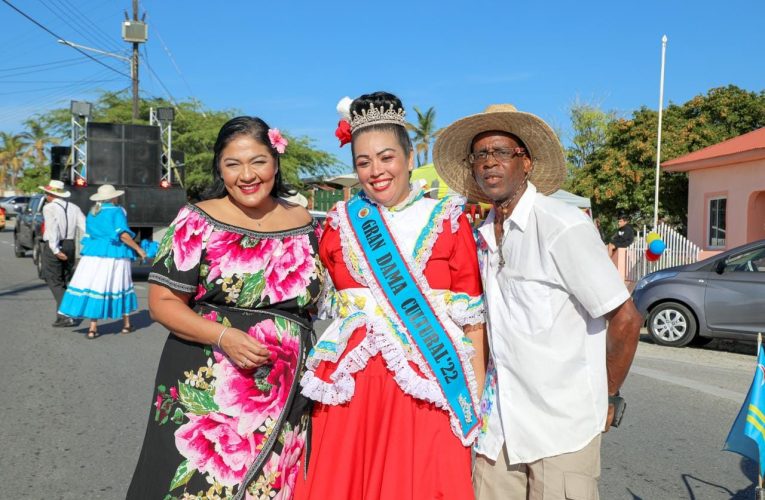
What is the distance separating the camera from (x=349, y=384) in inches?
97.7

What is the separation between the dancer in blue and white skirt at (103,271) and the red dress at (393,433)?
727 centimetres

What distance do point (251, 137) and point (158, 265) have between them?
562mm

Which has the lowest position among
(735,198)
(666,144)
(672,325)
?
(672,325)

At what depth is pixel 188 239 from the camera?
2.54 metres

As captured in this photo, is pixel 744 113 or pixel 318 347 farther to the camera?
pixel 744 113

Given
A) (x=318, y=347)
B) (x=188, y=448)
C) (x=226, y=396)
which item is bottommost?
(x=188, y=448)

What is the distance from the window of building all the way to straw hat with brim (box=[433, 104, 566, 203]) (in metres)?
16.3

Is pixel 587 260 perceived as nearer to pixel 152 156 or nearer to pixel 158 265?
pixel 158 265

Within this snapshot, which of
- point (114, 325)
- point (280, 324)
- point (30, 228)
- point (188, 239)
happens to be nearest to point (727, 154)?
point (114, 325)

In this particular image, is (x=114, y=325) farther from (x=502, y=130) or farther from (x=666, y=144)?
(x=666, y=144)

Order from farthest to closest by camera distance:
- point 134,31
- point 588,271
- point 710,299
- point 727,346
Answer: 1. point 134,31
2. point 727,346
3. point 710,299
4. point 588,271

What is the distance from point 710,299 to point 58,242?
874cm

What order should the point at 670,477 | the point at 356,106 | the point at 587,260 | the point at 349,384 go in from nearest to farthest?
the point at 587,260, the point at 349,384, the point at 356,106, the point at 670,477

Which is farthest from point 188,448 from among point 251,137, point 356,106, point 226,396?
point 356,106
